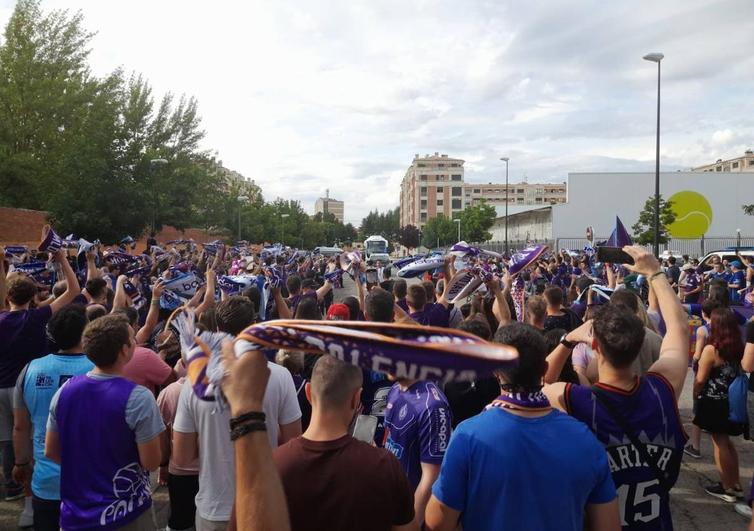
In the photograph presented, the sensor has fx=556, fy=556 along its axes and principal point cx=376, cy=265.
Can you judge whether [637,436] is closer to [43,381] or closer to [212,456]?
[212,456]

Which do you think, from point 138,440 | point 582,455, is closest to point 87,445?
point 138,440

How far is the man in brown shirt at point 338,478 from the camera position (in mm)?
1839

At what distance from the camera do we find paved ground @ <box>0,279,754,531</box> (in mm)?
4750

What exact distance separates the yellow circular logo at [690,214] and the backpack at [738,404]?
50356mm

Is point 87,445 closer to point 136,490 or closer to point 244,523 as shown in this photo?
point 136,490

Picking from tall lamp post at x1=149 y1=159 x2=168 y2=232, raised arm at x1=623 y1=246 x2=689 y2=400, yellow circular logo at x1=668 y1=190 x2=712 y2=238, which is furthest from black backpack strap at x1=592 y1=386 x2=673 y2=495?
yellow circular logo at x1=668 y1=190 x2=712 y2=238

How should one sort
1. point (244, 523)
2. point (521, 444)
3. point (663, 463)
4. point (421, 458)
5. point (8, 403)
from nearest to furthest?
point (244, 523) < point (521, 444) < point (663, 463) < point (421, 458) < point (8, 403)

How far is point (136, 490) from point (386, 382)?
1.57 m

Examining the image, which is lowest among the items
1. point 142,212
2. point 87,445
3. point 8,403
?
point 8,403

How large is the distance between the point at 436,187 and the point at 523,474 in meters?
128

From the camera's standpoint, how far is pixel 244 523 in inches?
58.5

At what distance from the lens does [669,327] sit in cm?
271

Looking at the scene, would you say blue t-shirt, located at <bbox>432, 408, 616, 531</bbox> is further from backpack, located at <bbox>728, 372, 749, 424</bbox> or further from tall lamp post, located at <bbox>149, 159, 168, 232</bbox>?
tall lamp post, located at <bbox>149, 159, 168, 232</bbox>

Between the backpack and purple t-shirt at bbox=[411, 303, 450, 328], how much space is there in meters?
2.75
